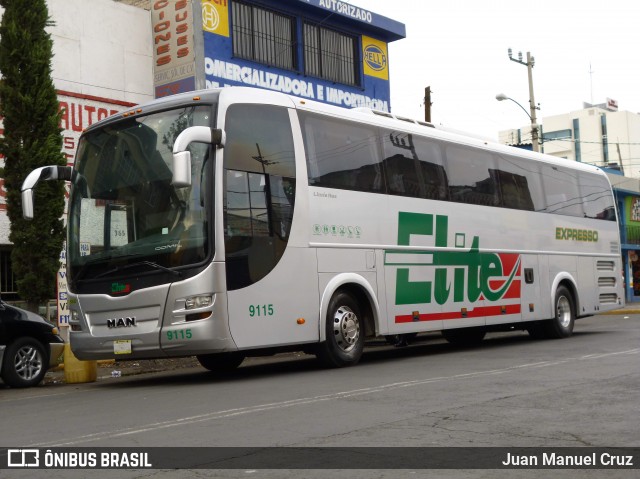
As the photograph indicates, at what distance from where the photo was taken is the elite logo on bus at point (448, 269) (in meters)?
14.0

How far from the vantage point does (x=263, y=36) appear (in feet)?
80.0

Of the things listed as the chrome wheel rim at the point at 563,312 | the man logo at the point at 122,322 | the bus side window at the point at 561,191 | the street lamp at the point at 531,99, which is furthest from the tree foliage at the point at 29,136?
the street lamp at the point at 531,99

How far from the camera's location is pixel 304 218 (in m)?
12.2

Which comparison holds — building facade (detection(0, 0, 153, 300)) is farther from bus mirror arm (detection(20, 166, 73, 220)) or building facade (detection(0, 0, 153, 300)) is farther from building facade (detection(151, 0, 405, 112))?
bus mirror arm (detection(20, 166, 73, 220))

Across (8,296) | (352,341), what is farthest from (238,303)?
(8,296)

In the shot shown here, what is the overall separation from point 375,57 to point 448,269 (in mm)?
14538

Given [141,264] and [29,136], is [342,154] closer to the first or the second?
[141,264]

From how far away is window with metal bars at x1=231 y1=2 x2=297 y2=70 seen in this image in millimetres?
23609

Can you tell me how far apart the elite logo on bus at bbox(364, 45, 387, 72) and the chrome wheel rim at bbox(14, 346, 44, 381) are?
17.3 m

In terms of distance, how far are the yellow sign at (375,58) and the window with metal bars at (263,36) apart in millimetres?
3169

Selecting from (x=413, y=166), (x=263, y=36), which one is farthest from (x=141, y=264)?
(x=263, y=36)

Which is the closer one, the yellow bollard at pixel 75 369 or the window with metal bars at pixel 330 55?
the yellow bollard at pixel 75 369

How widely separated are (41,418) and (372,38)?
2142 cm

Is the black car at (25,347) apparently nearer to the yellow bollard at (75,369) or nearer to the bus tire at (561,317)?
the yellow bollard at (75,369)
